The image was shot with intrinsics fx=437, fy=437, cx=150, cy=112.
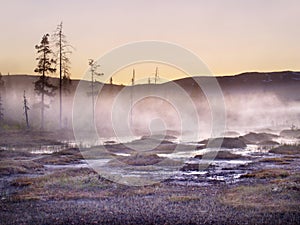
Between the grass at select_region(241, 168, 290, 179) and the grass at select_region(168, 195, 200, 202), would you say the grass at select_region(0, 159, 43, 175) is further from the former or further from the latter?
the grass at select_region(241, 168, 290, 179)

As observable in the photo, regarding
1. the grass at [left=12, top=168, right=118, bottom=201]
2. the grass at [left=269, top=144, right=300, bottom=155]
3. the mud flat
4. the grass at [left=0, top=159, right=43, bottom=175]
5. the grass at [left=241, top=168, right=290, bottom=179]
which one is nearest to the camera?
the mud flat

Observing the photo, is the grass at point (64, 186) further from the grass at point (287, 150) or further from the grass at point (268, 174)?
the grass at point (287, 150)

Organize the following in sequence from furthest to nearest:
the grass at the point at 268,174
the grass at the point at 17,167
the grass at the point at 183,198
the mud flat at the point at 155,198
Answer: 1. the grass at the point at 17,167
2. the grass at the point at 268,174
3. the grass at the point at 183,198
4. the mud flat at the point at 155,198

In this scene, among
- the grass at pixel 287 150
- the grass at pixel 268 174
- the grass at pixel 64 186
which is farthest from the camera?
the grass at pixel 287 150

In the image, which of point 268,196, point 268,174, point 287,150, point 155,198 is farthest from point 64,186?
point 287,150

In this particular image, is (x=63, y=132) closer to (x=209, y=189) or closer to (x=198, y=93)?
(x=209, y=189)

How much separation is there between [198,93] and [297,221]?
17207 cm

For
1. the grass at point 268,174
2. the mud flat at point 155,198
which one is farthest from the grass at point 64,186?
the grass at point 268,174

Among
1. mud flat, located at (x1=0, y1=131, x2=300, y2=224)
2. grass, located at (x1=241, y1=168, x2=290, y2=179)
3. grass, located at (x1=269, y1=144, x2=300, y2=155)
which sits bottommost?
mud flat, located at (x1=0, y1=131, x2=300, y2=224)

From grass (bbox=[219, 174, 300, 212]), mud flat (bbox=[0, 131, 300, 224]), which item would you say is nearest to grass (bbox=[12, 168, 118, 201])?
mud flat (bbox=[0, 131, 300, 224])

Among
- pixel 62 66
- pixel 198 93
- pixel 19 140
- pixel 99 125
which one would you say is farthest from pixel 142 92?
pixel 19 140

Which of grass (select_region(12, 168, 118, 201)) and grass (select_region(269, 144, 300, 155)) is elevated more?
grass (select_region(269, 144, 300, 155))

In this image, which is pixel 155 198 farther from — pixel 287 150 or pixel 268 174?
pixel 287 150

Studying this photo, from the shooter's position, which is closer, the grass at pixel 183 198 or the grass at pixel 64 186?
the grass at pixel 183 198
